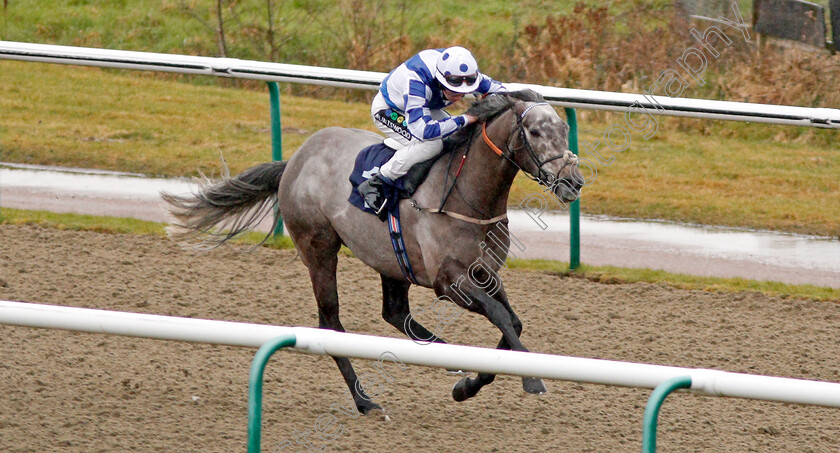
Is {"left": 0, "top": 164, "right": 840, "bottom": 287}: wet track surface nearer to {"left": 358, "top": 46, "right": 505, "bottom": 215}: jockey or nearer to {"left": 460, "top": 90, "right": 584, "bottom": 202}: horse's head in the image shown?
{"left": 358, "top": 46, "right": 505, "bottom": 215}: jockey

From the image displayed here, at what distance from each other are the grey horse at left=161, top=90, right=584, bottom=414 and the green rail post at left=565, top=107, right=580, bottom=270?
1.85m

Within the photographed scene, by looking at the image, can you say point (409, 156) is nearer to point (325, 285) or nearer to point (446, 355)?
point (325, 285)

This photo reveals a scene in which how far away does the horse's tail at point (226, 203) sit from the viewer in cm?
A: 578

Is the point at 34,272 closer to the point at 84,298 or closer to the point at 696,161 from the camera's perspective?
the point at 84,298

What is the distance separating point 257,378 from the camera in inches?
104

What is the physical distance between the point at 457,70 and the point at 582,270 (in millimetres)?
2848

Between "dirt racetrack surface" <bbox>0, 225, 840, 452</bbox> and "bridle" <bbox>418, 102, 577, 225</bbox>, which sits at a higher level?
"bridle" <bbox>418, 102, 577, 225</bbox>

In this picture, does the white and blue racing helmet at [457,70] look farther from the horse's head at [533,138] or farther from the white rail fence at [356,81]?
the white rail fence at [356,81]

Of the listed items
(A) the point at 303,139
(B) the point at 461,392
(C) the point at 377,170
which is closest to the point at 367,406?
(B) the point at 461,392

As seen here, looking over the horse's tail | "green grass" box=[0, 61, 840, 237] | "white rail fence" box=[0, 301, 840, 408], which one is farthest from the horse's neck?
"green grass" box=[0, 61, 840, 237]

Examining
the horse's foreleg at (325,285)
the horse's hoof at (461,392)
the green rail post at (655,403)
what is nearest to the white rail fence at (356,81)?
the horse's foreleg at (325,285)

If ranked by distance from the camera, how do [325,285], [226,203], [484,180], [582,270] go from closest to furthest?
[484,180] → [325,285] → [226,203] → [582,270]

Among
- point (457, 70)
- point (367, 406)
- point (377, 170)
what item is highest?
Result: point (457, 70)

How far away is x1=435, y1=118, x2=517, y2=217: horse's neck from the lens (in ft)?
15.2
